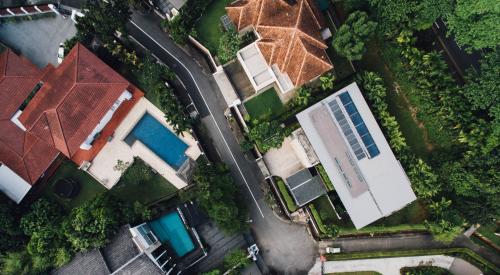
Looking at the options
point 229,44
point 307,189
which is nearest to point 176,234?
point 307,189

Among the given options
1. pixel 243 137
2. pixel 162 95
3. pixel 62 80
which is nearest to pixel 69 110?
pixel 62 80

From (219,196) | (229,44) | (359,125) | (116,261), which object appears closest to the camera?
(116,261)

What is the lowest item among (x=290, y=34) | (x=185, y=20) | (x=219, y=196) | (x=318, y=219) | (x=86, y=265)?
(x=318, y=219)

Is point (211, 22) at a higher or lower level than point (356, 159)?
higher

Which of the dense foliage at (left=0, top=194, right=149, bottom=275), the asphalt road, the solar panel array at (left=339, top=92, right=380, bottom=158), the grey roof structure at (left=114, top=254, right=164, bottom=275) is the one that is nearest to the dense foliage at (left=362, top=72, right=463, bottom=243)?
the solar panel array at (left=339, top=92, right=380, bottom=158)

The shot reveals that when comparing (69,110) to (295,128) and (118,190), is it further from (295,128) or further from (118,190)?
(295,128)

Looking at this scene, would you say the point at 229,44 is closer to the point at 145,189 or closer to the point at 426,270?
the point at 145,189

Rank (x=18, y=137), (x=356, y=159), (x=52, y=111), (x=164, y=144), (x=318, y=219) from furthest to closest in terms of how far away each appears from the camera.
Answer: (x=164, y=144) → (x=18, y=137) → (x=318, y=219) → (x=52, y=111) → (x=356, y=159)
